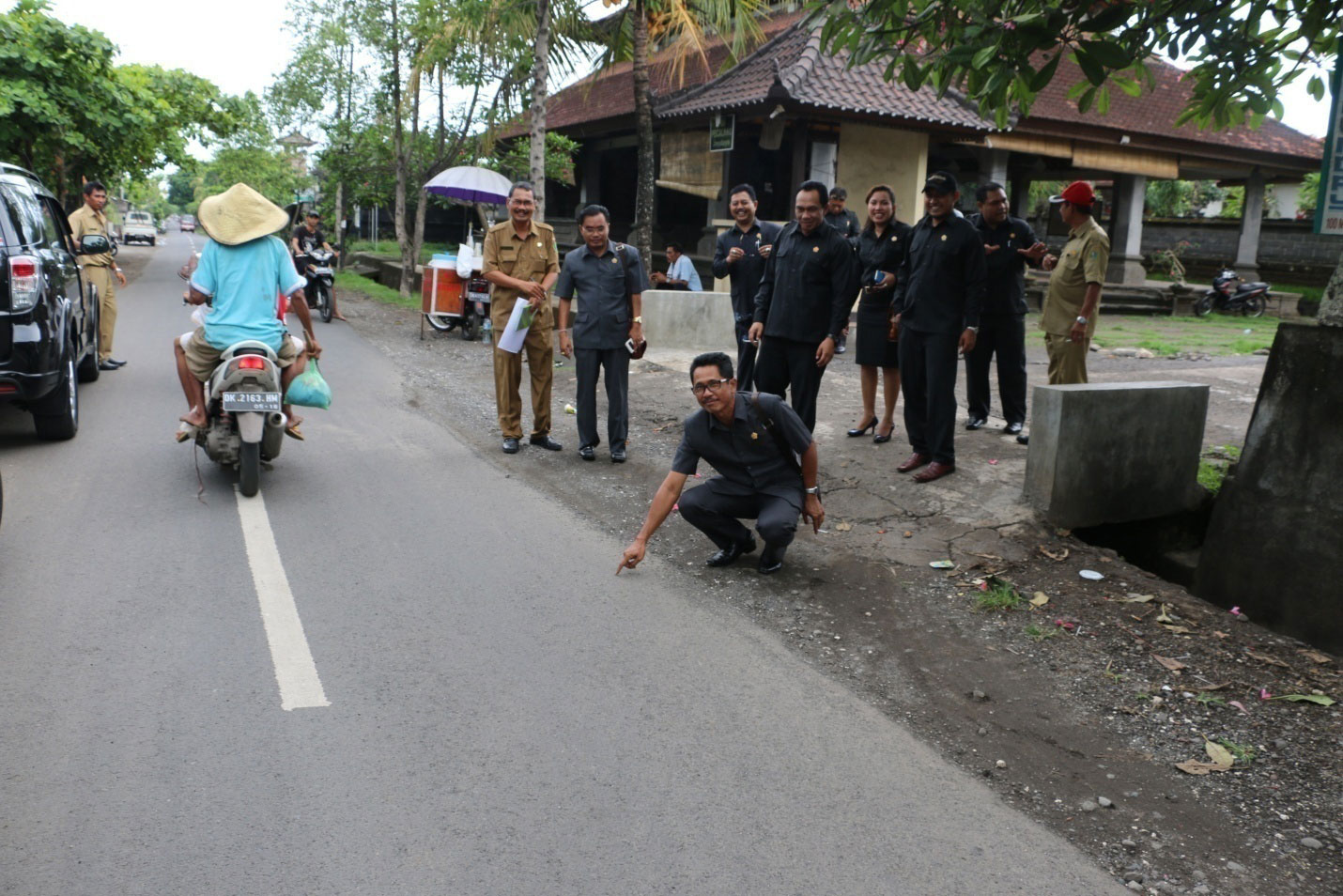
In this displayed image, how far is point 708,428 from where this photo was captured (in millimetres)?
5703

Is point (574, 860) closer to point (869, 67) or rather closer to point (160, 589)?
point (160, 589)

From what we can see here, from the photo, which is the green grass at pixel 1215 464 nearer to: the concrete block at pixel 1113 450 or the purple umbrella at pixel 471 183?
the concrete block at pixel 1113 450

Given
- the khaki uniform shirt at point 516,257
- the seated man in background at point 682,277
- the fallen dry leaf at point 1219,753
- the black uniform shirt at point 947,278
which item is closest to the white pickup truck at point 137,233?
the seated man in background at point 682,277

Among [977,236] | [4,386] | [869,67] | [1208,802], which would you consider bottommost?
[1208,802]

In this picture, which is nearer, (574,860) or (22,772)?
(574,860)

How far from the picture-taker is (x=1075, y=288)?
7887mm

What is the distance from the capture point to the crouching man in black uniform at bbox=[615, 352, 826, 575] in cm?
549

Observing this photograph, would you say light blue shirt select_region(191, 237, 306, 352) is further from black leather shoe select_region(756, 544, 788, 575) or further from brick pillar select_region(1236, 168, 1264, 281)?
brick pillar select_region(1236, 168, 1264, 281)

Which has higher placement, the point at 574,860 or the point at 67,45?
the point at 67,45

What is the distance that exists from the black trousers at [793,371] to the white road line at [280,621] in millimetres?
3373

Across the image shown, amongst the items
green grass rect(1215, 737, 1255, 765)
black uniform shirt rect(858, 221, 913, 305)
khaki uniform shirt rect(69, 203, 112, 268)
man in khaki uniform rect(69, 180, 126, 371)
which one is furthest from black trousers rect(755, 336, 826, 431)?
khaki uniform shirt rect(69, 203, 112, 268)

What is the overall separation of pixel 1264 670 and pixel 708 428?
2.77 m

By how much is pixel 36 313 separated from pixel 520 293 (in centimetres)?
326

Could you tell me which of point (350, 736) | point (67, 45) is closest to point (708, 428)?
point (350, 736)
